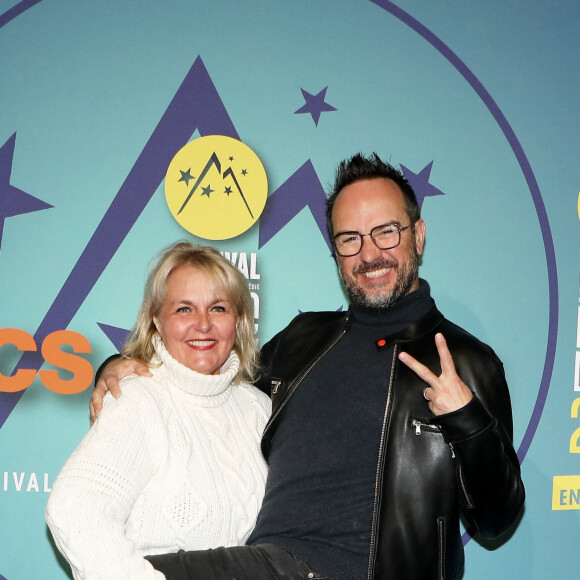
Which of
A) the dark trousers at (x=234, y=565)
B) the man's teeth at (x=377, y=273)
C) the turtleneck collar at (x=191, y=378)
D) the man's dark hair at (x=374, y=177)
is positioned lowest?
the dark trousers at (x=234, y=565)

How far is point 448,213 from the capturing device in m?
2.37

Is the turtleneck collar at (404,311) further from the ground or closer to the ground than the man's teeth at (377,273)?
closer to the ground

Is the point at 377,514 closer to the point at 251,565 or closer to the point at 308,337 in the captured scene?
the point at 251,565

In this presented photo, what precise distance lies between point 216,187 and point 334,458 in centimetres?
102

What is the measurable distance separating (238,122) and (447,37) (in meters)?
0.82

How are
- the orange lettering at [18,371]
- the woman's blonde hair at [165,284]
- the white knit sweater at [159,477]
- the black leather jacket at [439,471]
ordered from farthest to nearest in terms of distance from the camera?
the orange lettering at [18,371]
the woman's blonde hair at [165,284]
the black leather jacket at [439,471]
the white knit sweater at [159,477]

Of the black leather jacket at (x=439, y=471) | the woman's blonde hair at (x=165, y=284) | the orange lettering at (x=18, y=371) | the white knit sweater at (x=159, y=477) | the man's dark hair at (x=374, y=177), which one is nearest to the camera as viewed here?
the white knit sweater at (x=159, y=477)

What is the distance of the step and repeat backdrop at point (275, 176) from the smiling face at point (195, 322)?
0.51 meters

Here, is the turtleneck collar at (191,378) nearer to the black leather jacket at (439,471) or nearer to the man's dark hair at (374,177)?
the black leather jacket at (439,471)

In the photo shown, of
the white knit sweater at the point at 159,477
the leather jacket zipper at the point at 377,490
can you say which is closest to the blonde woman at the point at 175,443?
the white knit sweater at the point at 159,477

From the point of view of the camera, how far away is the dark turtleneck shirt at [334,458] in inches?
63.1

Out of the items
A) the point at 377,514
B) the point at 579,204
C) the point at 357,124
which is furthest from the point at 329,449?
the point at 579,204

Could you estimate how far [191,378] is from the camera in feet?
5.41

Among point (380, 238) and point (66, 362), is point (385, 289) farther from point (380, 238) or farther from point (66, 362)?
point (66, 362)
